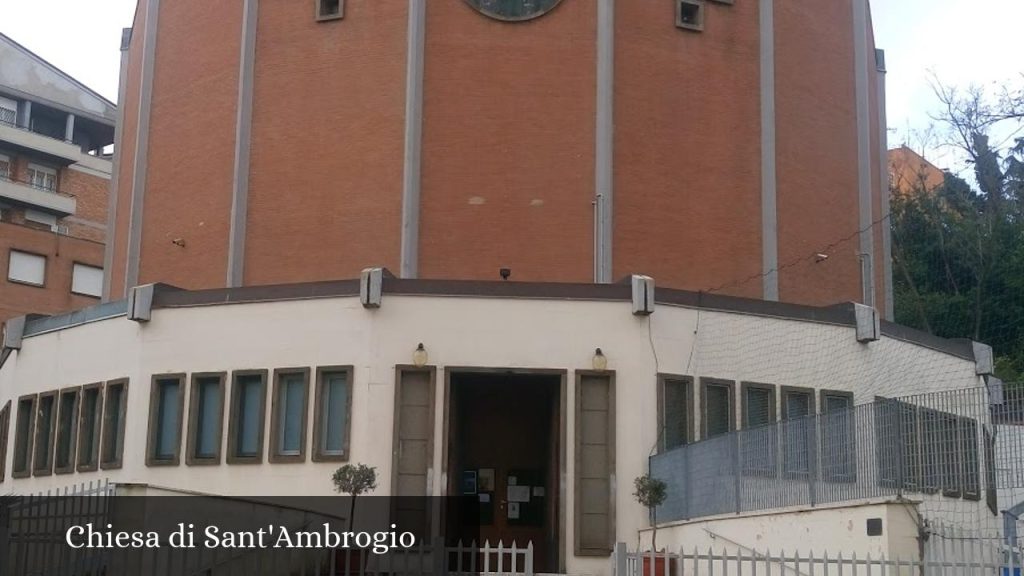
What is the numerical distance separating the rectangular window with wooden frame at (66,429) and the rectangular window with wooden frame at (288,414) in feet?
15.2

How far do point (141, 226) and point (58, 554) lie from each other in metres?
16.3

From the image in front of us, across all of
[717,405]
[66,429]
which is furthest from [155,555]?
[66,429]

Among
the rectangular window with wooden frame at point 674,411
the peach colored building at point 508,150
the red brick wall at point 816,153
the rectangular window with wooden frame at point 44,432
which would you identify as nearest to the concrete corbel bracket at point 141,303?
the rectangular window with wooden frame at point 44,432

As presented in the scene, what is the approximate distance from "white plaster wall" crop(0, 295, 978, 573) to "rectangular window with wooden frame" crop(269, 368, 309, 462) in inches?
7.5

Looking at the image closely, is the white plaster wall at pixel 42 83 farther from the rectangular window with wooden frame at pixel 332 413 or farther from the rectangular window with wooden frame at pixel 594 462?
the rectangular window with wooden frame at pixel 594 462

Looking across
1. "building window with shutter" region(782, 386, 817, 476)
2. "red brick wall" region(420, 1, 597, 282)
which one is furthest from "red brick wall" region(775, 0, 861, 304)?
"building window with shutter" region(782, 386, 817, 476)

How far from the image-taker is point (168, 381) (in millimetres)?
24625

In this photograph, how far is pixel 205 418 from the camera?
24.4 meters

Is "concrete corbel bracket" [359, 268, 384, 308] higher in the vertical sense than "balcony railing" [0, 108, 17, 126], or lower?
lower

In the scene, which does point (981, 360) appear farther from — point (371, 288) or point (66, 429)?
point (66, 429)

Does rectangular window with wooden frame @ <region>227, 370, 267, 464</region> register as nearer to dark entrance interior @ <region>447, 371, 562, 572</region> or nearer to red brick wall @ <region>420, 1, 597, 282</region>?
dark entrance interior @ <region>447, 371, 562, 572</region>

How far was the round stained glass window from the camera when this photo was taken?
2811 cm

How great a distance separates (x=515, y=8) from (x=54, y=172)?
131 ft

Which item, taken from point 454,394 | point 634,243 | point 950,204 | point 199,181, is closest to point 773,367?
point 634,243
